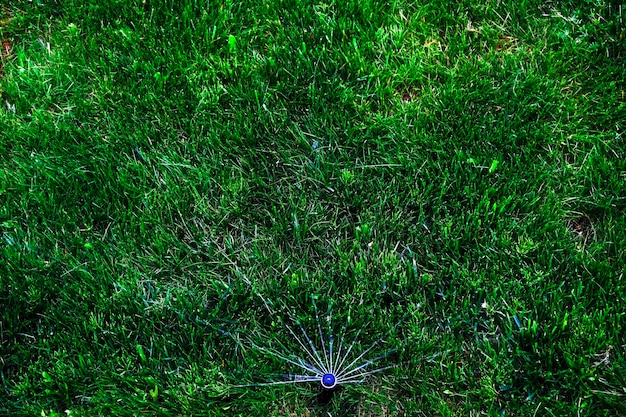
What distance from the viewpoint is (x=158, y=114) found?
2.84 m

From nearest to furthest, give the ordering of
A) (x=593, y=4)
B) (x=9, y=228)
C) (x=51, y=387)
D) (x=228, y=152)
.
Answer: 1. (x=51, y=387)
2. (x=9, y=228)
3. (x=228, y=152)
4. (x=593, y=4)

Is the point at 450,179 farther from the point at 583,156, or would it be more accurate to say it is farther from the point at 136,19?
the point at 136,19

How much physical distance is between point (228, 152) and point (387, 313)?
105cm

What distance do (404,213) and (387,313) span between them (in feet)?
1.53

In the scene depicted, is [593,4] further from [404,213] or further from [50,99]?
[50,99]

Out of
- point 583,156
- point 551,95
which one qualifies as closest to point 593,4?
point 551,95

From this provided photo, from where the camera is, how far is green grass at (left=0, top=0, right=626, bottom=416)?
87.1 inches

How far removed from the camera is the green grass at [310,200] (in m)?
2.21

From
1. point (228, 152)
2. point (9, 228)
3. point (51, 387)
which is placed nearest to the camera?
point (51, 387)

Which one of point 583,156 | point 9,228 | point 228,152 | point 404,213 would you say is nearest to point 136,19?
point 228,152

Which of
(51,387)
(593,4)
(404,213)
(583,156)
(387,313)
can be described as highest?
(593,4)

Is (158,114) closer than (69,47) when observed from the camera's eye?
Yes

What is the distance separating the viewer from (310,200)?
8.61 feet

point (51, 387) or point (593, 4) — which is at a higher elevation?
point (593, 4)
